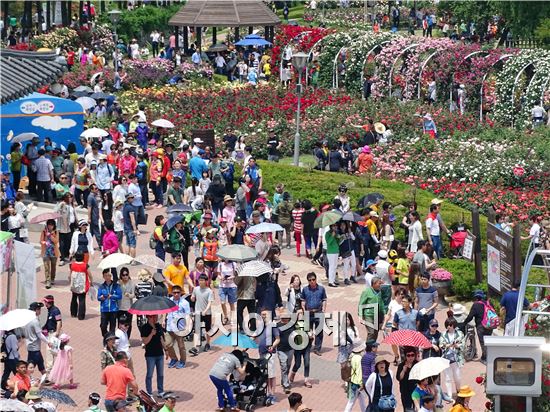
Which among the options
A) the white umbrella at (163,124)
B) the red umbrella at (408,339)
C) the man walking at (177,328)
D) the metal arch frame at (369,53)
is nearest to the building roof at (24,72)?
the man walking at (177,328)

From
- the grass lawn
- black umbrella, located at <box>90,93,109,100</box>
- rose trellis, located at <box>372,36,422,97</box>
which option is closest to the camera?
the grass lawn

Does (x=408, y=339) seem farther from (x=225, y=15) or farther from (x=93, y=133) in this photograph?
(x=225, y=15)

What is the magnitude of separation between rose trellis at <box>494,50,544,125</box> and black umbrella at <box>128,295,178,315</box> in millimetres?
23688

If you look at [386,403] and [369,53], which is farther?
[369,53]

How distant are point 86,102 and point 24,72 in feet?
42.8

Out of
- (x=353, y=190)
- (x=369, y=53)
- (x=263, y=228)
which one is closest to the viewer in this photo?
(x=263, y=228)

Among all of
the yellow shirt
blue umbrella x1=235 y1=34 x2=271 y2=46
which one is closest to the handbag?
the yellow shirt

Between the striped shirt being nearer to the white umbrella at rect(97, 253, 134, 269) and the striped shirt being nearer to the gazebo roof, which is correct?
the white umbrella at rect(97, 253, 134, 269)

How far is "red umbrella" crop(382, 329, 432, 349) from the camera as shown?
71.4 feet

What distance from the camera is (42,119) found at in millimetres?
36531

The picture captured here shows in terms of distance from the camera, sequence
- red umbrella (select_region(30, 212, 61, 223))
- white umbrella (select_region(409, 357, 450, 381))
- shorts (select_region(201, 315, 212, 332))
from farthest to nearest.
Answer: red umbrella (select_region(30, 212, 61, 223))
shorts (select_region(201, 315, 212, 332))
white umbrella (select_region(409, 357, 450, 381))

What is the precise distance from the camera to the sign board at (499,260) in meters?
26.0

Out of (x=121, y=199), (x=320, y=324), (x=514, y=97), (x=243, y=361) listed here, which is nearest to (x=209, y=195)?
A: (x=121, y=199)

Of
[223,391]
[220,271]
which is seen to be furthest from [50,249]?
[223,391]
